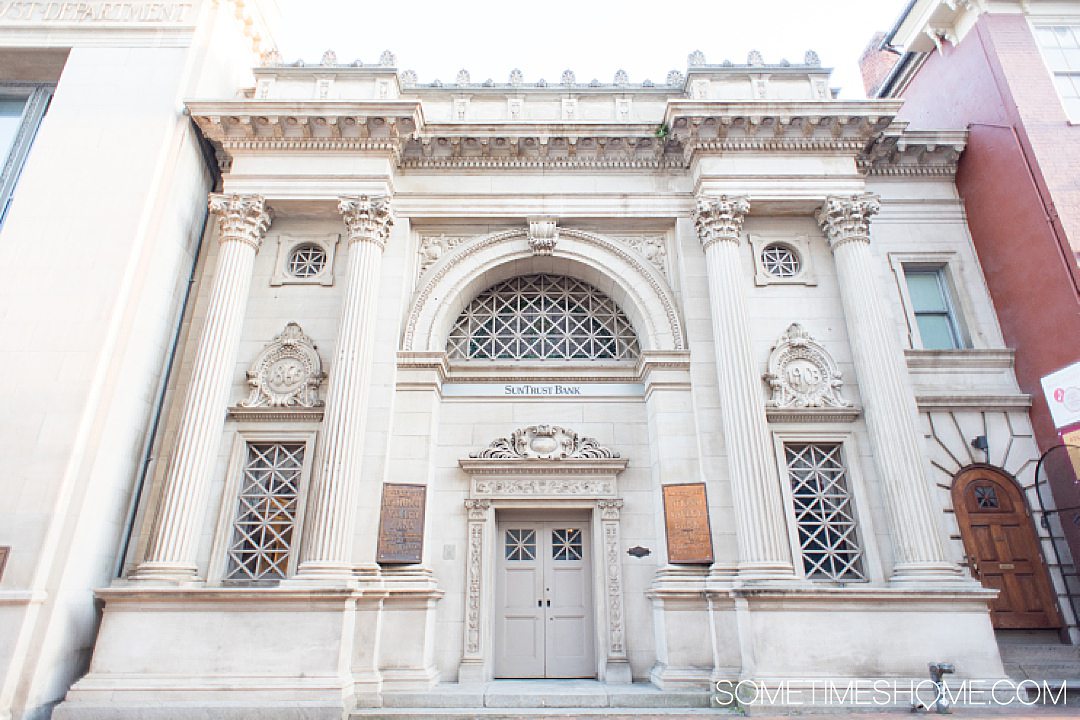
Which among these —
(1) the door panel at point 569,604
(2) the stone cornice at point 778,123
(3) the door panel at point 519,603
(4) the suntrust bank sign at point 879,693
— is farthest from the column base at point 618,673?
(2) the stone cornice at point 778,123

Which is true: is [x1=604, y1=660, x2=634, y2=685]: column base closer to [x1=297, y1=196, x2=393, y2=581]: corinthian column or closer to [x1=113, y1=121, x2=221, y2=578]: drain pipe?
[x1=297, y1=196, x2=393, y2=581]: corinthian column

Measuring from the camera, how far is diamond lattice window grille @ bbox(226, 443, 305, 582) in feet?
34.9

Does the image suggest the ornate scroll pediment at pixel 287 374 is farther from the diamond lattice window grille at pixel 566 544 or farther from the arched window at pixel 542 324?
the diamond lattice window grille at pixel 566 544

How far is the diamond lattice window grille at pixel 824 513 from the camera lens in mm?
10648

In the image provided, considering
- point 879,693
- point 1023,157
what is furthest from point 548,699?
point 1023,157

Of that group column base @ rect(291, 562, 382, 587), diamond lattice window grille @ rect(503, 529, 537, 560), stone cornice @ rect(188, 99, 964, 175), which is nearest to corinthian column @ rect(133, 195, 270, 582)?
stone cornice @ rect(188, 99, 964, 175)

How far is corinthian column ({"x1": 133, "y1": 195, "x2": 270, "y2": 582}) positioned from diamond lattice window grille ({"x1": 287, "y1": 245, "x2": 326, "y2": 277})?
73 cm

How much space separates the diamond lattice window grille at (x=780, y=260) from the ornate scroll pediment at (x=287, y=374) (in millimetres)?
9041

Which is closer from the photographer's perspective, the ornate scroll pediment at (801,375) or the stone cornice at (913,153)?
the ornate scroll pediment at (801,375)

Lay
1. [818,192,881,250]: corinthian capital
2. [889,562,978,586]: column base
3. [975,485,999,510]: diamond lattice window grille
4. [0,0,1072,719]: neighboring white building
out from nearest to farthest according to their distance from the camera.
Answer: [0,0,1072,719]: neighboring white building
[889,562,978,586]: column base
[975,485,999,510]: diamond lattice window grille
[818,192,881,250]: corinthian capital

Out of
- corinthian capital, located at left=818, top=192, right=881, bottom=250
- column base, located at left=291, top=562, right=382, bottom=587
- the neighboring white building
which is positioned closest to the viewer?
the neighboring white building

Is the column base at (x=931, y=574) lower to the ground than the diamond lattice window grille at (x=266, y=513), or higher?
lower

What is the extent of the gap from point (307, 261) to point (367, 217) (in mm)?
1743

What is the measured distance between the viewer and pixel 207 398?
1073 centimetres
